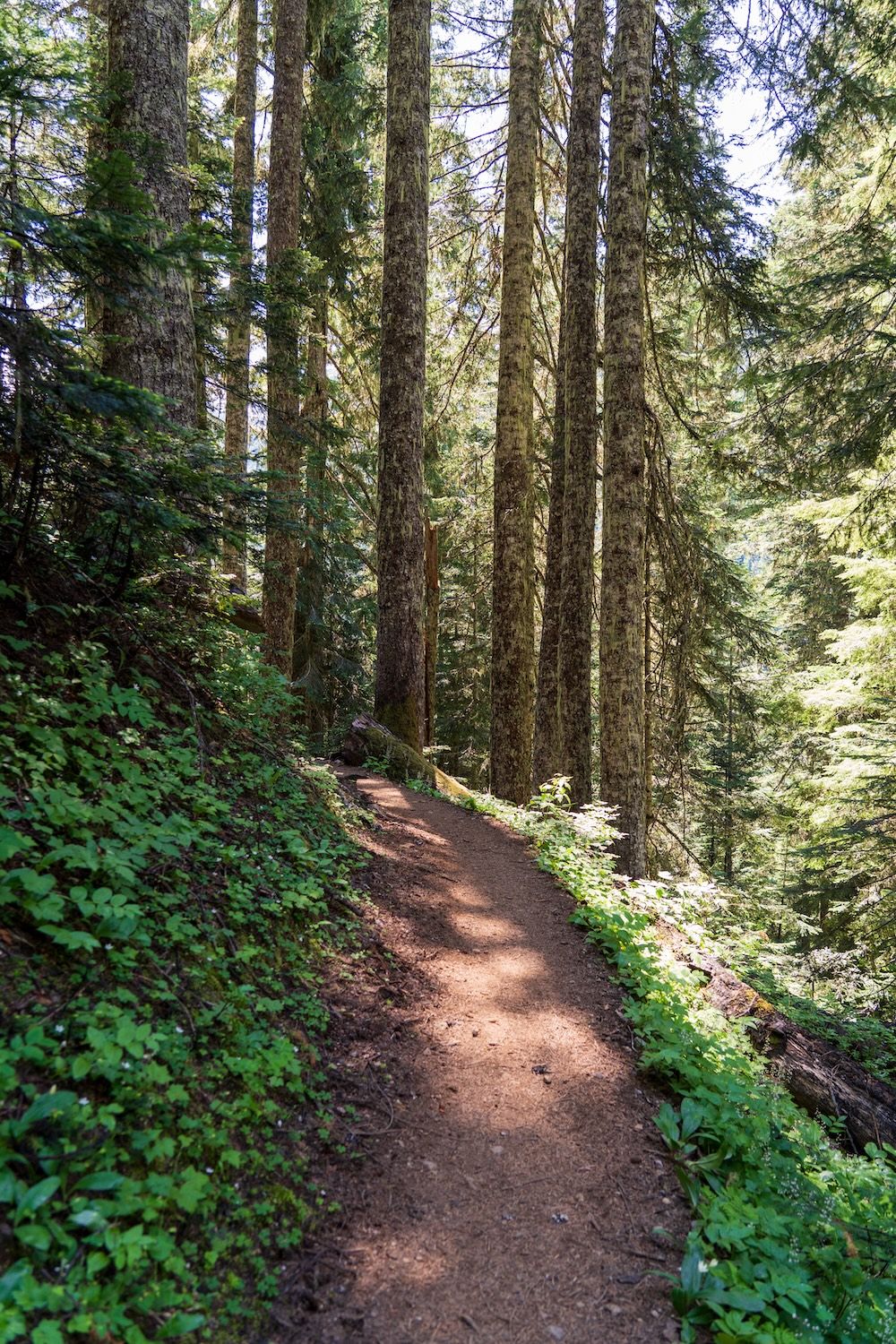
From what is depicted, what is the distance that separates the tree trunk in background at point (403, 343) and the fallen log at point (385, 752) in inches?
23.4

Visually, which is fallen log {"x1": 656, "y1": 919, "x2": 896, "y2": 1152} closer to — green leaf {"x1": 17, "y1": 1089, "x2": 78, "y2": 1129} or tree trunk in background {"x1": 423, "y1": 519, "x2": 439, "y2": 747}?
green leaf {"x1": 17, "y1": 1089, "x2": 78, "y2": 1129}

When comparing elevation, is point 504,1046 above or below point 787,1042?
above

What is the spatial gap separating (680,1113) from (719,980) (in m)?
2.26

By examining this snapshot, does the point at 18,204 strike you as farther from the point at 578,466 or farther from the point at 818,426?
the point at 818,426

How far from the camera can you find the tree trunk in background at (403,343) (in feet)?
28.1

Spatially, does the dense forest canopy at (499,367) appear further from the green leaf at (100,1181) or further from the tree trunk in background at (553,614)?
the green leaf at (100,1181)

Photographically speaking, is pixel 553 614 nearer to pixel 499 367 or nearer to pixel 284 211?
pixel 499 367

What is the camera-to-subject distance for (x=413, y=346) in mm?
8719

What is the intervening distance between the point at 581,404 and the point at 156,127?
6.04m

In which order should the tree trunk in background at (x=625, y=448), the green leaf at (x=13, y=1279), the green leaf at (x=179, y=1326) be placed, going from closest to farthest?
the green leaf at (x=13, y=1279) → the green leaf at (x=179, y=1326) → the tree trunk in background at (x=625, y=448)

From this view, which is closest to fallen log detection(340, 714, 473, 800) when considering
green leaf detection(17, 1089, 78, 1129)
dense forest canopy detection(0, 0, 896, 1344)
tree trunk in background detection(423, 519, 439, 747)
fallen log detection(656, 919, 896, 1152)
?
dense forest canopy detection(0, 0, 896, 1344)

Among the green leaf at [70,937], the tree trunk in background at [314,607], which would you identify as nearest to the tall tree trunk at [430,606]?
the tree trunk in background at [314,607]

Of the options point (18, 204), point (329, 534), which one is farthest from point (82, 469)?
point (329, 534)

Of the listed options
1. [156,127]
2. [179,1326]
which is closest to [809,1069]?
[179,1326]
